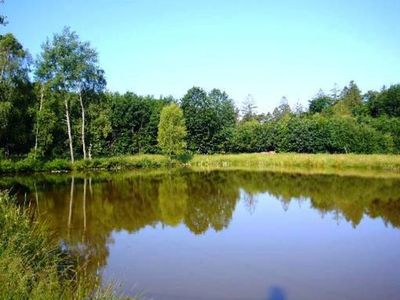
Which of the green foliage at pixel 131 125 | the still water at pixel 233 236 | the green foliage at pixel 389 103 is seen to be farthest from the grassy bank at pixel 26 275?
the green foliage at pixel 389 103

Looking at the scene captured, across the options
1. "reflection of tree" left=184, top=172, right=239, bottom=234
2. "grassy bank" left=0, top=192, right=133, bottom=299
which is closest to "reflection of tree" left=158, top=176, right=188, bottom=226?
"reflection of tree" left=184, top=172, right=239, bottom=234

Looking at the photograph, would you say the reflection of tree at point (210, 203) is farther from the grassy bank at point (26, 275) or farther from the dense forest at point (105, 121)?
the dense forest at point (105, 121)

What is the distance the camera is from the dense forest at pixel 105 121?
122 ft

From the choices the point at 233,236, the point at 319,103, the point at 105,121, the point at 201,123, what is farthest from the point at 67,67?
the point at 319,103

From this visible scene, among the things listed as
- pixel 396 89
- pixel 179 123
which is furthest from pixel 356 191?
pixel 396 89

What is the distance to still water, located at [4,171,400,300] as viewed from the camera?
9602 mm

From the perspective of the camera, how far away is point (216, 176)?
3434 centimetres

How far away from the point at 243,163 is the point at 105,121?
1553 centimetres

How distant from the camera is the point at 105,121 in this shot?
4159cm

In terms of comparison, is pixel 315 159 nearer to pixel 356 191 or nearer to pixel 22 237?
pixel 356 191

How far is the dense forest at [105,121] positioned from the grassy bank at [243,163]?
1426mm

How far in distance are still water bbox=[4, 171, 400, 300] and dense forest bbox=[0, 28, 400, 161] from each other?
11538mm

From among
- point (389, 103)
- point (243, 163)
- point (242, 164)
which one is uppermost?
point (389, 103)

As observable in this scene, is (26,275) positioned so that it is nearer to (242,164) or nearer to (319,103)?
(242,164)
